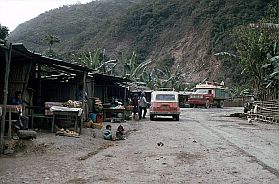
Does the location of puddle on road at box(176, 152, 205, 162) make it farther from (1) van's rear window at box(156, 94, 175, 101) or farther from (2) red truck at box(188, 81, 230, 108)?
(2) red truck at box(188, 81, 230, 108)

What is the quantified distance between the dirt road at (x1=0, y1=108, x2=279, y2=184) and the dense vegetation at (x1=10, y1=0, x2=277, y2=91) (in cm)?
5162

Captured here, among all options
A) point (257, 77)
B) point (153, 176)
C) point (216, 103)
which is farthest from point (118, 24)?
point (153, 176)

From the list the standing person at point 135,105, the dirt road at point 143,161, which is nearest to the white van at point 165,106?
the standing person at point 135,105

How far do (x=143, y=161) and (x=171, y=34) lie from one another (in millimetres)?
81163

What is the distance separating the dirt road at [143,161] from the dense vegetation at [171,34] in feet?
169

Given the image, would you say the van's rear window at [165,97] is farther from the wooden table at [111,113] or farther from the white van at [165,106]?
the wooden table at [111,113]

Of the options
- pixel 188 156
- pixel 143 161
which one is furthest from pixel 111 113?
pixel 143 161

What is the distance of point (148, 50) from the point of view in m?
92.2

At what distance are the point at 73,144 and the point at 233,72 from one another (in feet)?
190

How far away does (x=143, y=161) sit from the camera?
35.5 ft

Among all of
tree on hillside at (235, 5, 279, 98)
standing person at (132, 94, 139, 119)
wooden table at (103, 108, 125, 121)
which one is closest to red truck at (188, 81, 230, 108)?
tree on hillside at (235, 5, 279, 98)

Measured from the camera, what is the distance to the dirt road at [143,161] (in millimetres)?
8727

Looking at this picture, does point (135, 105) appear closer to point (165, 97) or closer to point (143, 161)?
point (165, 97)

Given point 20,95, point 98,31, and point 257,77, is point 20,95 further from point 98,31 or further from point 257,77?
point 98,31
